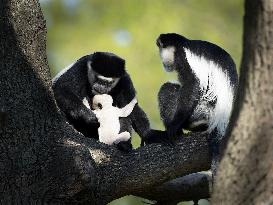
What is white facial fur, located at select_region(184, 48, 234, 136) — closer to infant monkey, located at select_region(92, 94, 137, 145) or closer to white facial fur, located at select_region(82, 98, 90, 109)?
infant monkey, located at select_region(92, 94, 137, 145)

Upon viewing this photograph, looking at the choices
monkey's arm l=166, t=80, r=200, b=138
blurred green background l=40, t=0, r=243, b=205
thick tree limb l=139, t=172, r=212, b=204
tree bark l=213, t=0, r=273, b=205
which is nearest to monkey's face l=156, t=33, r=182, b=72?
monkey's arm l=166, t=80, r=200, b=138

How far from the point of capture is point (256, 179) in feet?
7.25

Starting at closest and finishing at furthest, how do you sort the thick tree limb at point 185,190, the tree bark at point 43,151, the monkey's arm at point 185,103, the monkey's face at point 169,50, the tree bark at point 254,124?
the tree bark at point 254,124
the tree bark at point 43,151
the monkey's arm at point 185,103
the thick tree limb at point 185,190
the monkey's face at point 169,50

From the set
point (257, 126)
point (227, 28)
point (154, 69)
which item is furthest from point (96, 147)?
point (227, 28)

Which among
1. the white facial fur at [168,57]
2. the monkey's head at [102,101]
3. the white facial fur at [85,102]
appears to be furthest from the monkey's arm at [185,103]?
the white facial fur at [85,102]

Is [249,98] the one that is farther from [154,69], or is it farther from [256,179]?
[154,69]

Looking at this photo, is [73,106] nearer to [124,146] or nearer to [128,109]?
[128,109]

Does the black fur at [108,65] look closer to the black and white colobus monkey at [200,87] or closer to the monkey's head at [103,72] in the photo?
the monkey's head at [103,72]

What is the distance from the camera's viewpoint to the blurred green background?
9695mm

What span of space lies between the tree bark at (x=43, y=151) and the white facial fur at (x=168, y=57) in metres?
0.97

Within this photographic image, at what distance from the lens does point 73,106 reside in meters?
4.43

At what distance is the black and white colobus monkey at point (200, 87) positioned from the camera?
14.4 feet

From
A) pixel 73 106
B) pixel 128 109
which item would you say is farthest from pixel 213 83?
pixel 73 106

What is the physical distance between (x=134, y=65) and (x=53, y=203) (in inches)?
259
